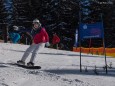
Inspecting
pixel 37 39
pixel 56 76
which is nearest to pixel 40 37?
pixel 37 39

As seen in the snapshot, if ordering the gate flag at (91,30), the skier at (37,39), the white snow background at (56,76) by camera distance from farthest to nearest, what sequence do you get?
the skier at (37,39) → the gate flag at (91,30) → the white snow background at (56,76)

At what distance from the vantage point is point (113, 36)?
49.1 metres

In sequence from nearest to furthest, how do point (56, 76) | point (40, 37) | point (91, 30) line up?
point (56, 76), point (91, 30), point (40, 37)

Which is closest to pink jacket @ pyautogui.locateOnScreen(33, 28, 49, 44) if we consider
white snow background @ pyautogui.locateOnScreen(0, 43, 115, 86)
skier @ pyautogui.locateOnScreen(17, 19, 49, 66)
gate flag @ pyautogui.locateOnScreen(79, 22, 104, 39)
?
skier @ pyautogui.locateOnScreen(17, 19, 49, 66)

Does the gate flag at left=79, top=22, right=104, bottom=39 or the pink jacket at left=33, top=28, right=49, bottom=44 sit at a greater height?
the gate flag at left=79, top=22, right=104, bottom=39

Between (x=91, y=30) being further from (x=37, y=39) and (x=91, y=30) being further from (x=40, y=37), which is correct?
(x=37, y=39)

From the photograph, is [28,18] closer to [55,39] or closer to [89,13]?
[89,13]

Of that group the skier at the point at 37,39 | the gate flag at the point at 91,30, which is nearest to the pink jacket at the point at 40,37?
the skier at the point at 37,39

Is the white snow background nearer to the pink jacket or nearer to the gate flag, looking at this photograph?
the pink jacket

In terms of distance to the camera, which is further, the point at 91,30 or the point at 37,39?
the point at 37,39

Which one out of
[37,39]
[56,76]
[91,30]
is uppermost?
[91,30]

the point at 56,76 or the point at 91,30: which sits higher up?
the point at 91,30

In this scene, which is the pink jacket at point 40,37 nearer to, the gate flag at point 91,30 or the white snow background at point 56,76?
the white snow background at point 56,76

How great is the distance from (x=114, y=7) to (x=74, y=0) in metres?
5.58
